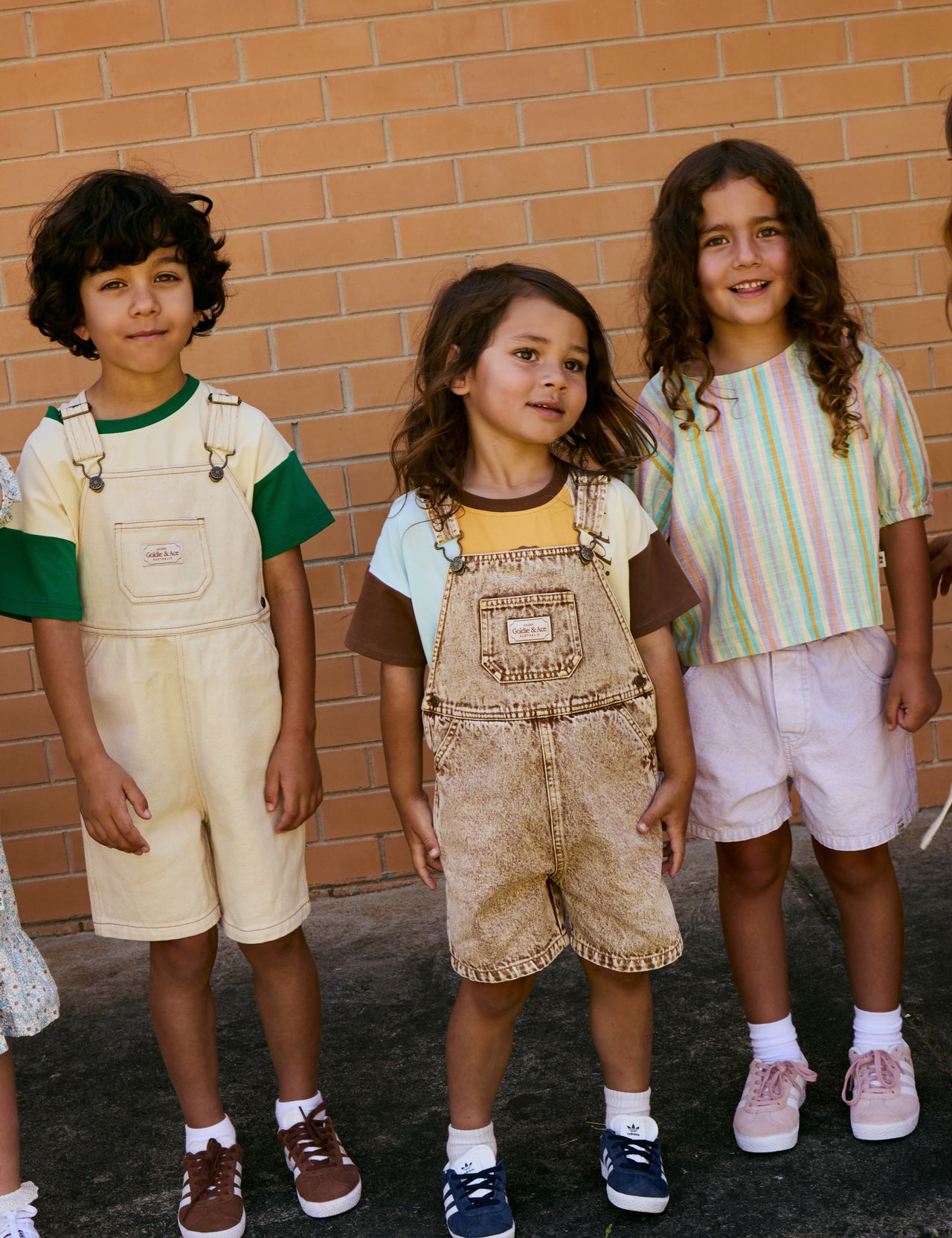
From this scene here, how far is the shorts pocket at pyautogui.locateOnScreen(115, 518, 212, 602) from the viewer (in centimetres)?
232

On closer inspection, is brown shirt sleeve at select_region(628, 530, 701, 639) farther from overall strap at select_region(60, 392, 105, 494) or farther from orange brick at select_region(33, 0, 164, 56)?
orange brick at select_region(33, 0, 164, 56)

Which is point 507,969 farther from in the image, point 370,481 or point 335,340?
point 335,340

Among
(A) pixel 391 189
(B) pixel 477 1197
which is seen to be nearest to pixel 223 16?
(A) pixel 391 189

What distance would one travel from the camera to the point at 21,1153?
262 centimetres

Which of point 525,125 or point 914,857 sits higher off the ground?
point 525,125

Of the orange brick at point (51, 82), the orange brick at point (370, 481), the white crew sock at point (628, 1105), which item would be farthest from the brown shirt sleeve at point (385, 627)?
the orange brick at point (51, 82)

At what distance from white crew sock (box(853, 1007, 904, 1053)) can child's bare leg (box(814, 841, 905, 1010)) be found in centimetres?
1

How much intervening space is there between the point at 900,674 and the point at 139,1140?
5.93 feet

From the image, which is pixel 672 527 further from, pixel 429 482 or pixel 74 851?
pixel 74 851

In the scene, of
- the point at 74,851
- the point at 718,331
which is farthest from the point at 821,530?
the point at 74,851

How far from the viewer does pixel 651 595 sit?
228 cm

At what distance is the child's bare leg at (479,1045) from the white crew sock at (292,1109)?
332 millimetres

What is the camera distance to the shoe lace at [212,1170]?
2.33 m

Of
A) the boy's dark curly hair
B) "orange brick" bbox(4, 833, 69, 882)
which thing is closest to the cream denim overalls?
the boy's dark curly hair
